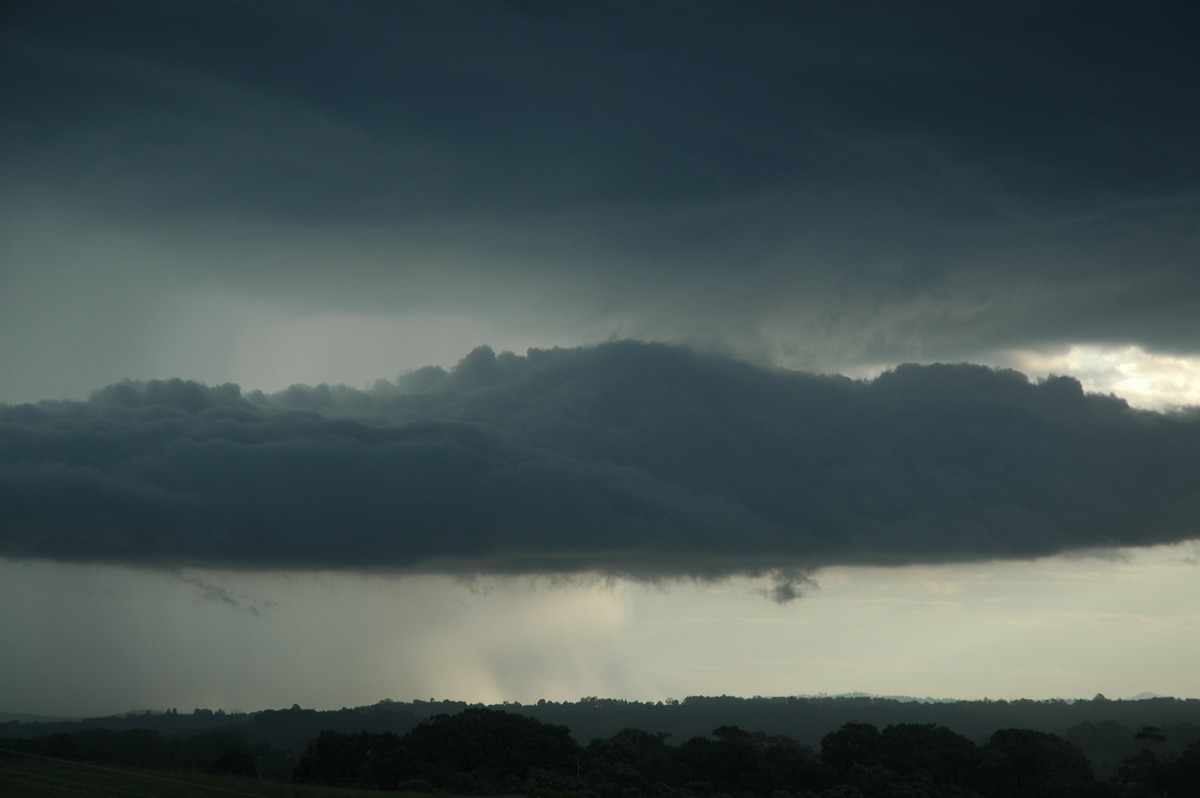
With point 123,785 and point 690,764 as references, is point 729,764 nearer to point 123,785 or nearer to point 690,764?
point 690,764

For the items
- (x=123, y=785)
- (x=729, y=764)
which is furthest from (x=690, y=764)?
(x=123, y=785)

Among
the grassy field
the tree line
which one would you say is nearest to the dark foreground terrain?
the tree line

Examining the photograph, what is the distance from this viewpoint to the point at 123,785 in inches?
3310

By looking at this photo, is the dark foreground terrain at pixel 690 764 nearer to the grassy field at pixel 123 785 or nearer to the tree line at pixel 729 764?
the tree line at pixel 729 764

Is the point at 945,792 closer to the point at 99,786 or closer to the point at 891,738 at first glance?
the point at 891,738

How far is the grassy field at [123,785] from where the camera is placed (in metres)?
78.9

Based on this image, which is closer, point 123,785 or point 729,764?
point 123,785

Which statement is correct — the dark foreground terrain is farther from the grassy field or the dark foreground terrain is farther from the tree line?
the grassy field

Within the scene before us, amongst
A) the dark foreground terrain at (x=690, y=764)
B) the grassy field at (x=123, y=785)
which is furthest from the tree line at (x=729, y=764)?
the grassy field at (x=123, y=785)

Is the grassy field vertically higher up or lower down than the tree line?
higher up

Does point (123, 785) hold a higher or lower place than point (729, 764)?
higher

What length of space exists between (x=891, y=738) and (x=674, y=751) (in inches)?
1167

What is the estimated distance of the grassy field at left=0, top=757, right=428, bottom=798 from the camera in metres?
78.9

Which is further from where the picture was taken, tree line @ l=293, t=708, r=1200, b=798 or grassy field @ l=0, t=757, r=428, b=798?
tree line @ l=293, t=708, r=1200, b=798
